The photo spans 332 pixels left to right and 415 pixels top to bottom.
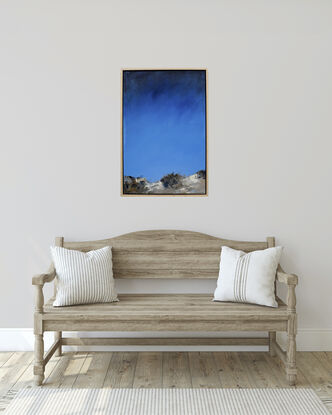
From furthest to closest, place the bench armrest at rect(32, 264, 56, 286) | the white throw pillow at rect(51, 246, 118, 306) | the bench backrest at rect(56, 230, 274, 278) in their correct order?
the bench backrest at rect(56, 230, 274, 278), the white throw pillow at rect(51, 246, 118, 306), the bench armrest at rect(32, 264, 56, 286)

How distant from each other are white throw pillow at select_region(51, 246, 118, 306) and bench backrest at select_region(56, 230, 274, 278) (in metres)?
A: 0.16

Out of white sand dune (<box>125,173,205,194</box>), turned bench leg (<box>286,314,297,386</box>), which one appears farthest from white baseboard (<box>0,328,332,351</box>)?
white sand dune (<box>125,173,205,194</box>)

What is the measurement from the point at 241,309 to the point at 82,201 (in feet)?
4.55

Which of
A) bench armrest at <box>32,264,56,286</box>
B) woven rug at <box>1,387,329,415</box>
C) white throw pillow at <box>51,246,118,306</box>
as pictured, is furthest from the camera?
white throw pillow at <box>51,246,118,306</box>

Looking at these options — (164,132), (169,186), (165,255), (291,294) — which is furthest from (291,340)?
(164,132)

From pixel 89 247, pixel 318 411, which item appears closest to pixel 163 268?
pixel 89 247

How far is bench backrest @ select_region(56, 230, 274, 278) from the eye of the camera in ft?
11.5

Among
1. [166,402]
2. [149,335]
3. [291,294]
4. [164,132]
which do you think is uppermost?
[164,132]

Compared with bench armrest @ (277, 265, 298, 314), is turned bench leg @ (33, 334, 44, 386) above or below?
below

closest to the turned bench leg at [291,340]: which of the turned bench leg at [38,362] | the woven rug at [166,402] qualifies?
the woven rug at [166,402]

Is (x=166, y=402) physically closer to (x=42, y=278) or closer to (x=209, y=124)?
(x=42, y=278)

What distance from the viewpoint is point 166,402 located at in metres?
2.75

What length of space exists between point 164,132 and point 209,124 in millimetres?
334

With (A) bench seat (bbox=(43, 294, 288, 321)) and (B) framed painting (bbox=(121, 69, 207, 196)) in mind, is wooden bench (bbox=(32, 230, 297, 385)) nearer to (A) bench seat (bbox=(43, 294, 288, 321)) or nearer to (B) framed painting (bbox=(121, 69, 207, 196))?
(A) bench seat (bbox=(43, 294, 288, 321))
